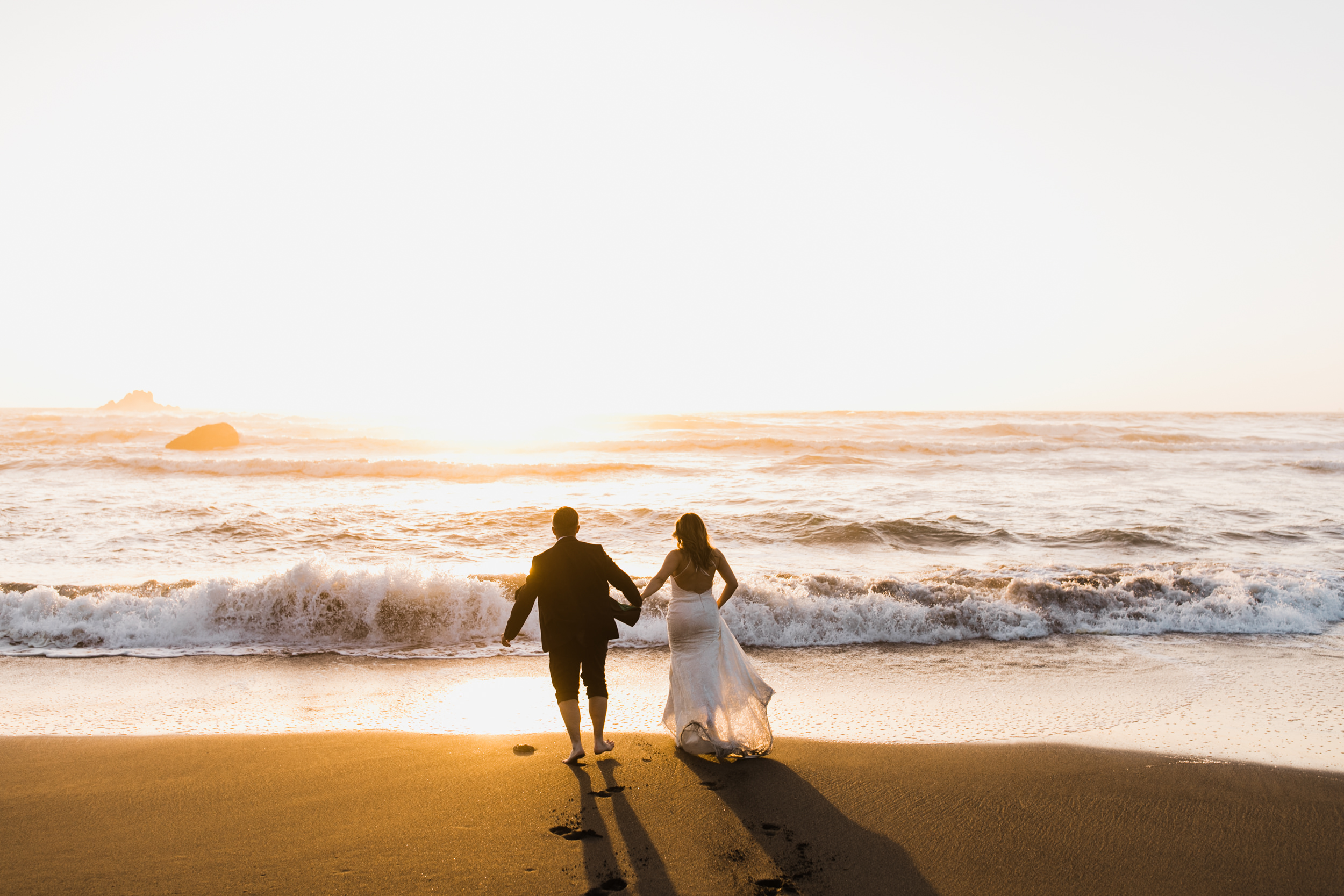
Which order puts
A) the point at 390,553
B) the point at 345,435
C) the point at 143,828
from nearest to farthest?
the point at 143,828 < the point at 390,553 < the point at 345,435

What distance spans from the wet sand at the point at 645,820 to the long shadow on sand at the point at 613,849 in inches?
0.6

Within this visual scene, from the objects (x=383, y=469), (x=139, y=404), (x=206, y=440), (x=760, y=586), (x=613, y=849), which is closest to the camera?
(x=613, y=849)

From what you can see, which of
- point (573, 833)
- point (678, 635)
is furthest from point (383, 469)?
point (573, 833)

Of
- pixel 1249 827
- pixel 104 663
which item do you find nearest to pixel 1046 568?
pixel 1249 827

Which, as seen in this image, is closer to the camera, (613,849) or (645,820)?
(613,849)

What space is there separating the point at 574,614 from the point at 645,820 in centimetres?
136

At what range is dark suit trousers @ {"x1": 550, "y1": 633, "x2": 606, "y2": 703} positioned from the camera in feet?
16.4

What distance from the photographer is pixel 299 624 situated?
8789 millimetres

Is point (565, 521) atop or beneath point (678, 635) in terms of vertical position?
atop

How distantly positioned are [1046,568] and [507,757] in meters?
9.11

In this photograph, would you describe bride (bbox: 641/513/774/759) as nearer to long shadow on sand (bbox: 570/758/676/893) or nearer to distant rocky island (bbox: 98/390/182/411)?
long shadow on sand (bbox: 570/758/676/893)

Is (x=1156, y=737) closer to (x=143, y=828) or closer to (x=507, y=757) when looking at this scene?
(x=507, y=757)

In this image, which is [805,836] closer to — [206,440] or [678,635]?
[678,635]

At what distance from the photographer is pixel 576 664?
16.6ft
